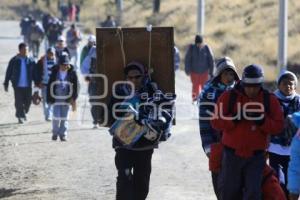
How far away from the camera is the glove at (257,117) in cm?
787

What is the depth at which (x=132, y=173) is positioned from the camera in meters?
9.36

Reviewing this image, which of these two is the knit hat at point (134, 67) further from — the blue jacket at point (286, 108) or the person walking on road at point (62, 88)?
the person walking on road at point (62, 88)

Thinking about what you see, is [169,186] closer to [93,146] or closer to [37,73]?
[93,146]

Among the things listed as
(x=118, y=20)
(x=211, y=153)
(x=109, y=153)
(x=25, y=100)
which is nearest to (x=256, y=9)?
(x=118, y=20)

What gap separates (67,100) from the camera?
53.2ft

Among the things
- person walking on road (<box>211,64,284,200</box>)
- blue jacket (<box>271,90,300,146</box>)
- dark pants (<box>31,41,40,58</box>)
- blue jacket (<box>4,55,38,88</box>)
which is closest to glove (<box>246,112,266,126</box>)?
person walking on road (<box>211,64,284,200</box>)

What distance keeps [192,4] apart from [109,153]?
48.5 metres

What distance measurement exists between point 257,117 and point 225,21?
44.9 meters

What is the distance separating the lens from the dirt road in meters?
11.9

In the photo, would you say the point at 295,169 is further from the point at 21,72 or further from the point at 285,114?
the point at 21,72

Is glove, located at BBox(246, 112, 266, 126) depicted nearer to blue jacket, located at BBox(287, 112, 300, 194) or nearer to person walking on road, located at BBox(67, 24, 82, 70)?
blue jacket, located at BBox(287, 112, 300, 194)

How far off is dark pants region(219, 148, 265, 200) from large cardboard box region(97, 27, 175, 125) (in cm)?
153

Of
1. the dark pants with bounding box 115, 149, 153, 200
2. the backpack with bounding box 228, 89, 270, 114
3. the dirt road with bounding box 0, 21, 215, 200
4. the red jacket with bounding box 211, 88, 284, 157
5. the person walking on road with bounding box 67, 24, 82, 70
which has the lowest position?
the dirt road with bounding box 0, 21, 215, 200

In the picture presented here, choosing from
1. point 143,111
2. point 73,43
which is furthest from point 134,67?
point 73,43
